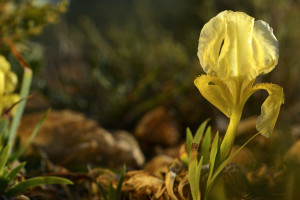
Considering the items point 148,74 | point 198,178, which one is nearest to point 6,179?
point 198,178

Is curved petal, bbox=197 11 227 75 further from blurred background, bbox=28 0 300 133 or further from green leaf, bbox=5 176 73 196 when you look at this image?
blurred background, bbox=28 0 300 133

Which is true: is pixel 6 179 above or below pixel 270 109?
below

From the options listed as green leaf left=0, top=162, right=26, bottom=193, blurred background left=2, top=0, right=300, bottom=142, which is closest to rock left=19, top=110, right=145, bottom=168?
blurred background left=2, top=0, right=300, bottom=142

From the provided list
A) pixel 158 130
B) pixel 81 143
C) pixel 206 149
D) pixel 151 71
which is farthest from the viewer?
pixel 151 71

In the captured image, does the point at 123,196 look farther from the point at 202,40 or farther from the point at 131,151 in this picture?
the point at 131,151

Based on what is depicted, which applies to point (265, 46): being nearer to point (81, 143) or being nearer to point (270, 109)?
point (270, 109)

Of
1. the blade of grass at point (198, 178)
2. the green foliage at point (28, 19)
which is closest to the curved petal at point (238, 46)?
the blade of grass at point (198, 178)
